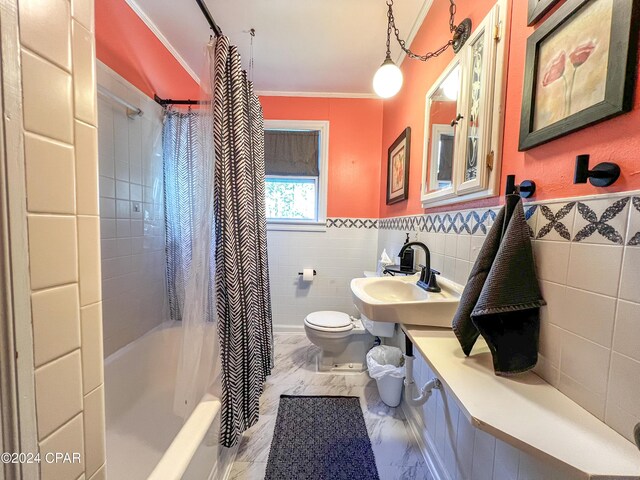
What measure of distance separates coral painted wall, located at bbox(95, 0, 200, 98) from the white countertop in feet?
7.02

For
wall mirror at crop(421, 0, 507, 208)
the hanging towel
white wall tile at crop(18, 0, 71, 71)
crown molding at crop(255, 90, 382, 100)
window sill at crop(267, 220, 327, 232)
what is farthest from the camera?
window sill at crop(267, 220, 327, 232)

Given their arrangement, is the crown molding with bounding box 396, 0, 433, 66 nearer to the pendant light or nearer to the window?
the pendant light

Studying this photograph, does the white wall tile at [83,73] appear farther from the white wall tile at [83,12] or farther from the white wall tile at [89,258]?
the white wall tile at [89,258]

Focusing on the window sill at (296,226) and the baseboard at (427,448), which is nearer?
the baseboard at (427,448)

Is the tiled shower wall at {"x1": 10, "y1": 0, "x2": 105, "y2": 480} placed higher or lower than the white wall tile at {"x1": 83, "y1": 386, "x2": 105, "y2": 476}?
higher

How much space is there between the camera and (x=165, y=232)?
1.85m

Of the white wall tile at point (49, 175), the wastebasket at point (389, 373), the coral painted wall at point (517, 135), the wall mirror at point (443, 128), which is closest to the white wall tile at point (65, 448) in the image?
the white wall tile at point (49, 175)

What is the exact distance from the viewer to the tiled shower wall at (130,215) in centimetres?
142

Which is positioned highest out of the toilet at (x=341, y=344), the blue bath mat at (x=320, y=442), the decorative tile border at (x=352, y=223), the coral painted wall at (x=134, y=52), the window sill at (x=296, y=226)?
the coral painted wall at (x=134, y=52)

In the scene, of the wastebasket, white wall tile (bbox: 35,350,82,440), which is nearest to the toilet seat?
the wastebasket

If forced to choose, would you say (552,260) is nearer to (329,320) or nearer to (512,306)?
(512,306)

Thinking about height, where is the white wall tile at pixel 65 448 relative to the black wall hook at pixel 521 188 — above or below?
below

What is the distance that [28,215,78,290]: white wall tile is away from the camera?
0.32 metres

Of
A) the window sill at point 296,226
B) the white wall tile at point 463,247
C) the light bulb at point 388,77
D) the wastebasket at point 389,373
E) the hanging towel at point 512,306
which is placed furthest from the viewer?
the window sill at point 296,226
